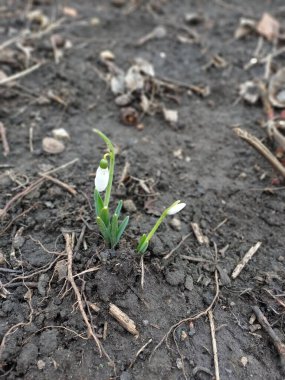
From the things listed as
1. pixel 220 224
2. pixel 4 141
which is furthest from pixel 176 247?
pixel 4 141

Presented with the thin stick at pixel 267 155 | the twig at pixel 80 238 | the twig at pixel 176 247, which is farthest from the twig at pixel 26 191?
the thin stick at pixel 267 155

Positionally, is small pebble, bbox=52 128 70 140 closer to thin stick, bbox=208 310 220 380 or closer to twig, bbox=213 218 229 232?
twig, bbox=213 218 229 232

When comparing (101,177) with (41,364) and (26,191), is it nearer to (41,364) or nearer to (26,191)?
(26,191)

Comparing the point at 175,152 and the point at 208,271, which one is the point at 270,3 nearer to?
the point at 175,152

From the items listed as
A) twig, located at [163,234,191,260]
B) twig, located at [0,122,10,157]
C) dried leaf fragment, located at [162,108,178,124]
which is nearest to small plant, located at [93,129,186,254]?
twig, located at [163,234,191,260]

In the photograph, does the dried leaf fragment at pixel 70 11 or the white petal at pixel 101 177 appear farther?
A: the dried leaf fragment at pixel 70 11

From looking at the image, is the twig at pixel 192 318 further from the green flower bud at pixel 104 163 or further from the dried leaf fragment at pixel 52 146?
the dried leaf fragment at pixel 52 146
